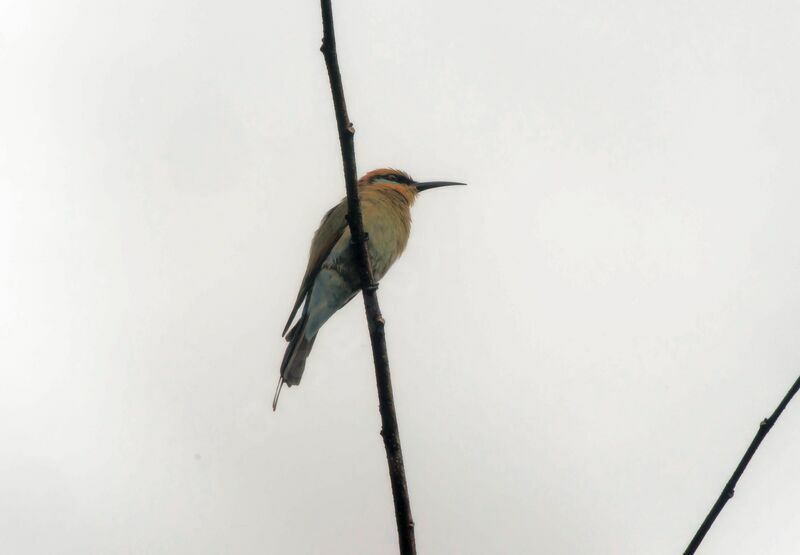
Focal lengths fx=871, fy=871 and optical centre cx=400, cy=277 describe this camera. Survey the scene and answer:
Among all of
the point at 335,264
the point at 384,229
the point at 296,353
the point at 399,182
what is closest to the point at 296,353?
the point at 296,353

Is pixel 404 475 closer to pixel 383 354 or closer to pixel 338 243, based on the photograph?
pixel 383 354

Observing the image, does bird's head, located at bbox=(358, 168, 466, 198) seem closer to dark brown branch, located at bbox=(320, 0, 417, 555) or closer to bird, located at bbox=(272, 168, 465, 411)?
bird, located at bbox=(272, 168, 465, 411)

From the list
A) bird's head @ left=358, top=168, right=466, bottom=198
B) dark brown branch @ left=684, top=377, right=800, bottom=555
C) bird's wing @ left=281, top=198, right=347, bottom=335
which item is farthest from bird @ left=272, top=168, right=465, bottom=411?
dark brown branch @ left=684, top=377, right=800, bottom=555

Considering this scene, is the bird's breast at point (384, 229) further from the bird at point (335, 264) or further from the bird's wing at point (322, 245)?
the bird's wing at point (322, 245)

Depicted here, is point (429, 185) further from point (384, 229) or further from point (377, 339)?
point (377, 339)

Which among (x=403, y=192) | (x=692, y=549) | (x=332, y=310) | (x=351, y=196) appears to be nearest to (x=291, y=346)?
(x=332, y=310)

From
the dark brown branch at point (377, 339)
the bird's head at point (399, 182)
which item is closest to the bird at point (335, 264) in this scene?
the bird's head at point (399, 182)
